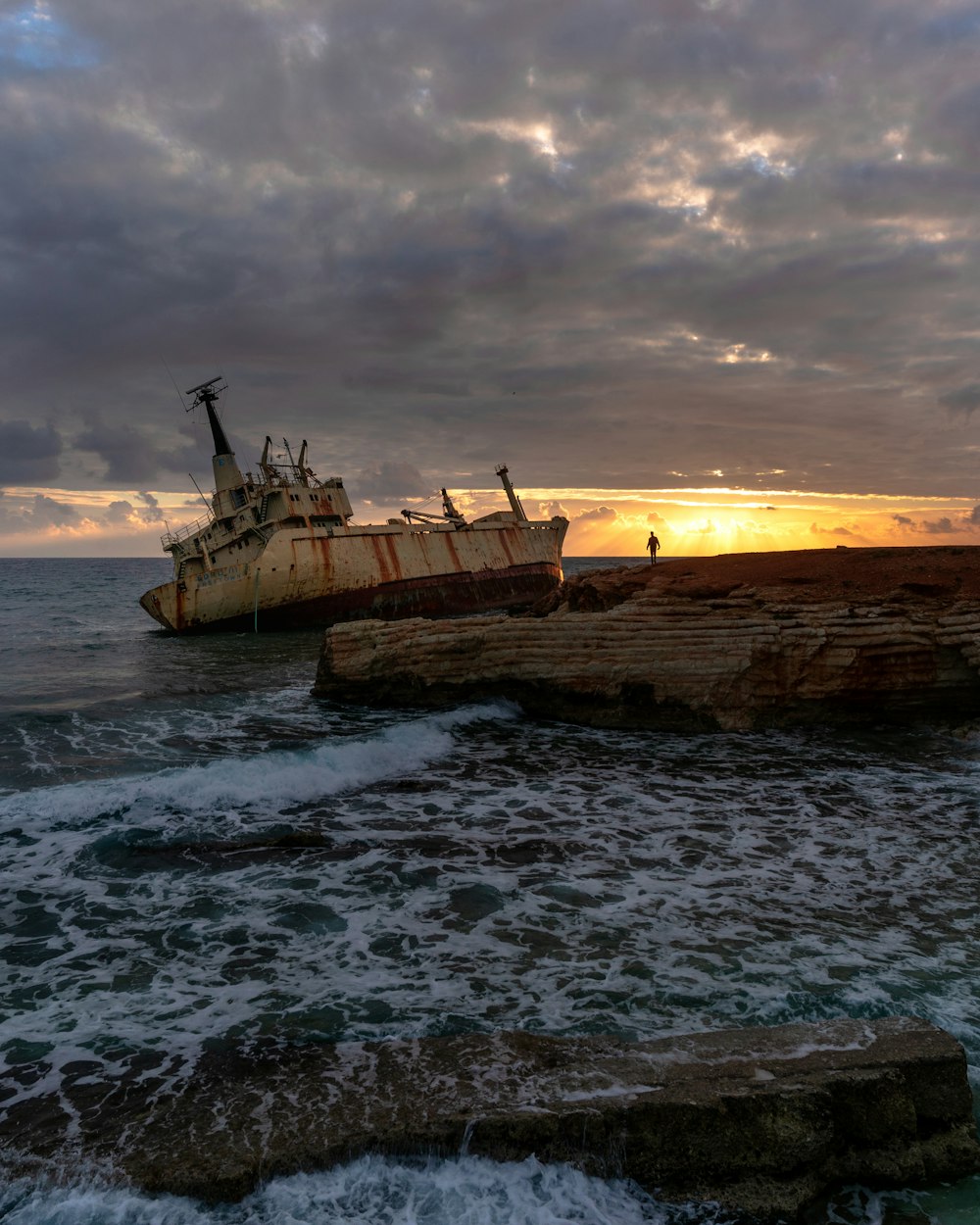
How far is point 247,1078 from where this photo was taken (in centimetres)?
413

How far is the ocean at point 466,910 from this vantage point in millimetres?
3510

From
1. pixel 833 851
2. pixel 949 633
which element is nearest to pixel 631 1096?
pixel 833 851

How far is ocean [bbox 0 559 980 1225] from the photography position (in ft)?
11.5

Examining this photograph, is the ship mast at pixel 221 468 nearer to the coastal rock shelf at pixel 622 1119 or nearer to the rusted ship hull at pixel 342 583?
the rusted ship hull at pixel 342 583

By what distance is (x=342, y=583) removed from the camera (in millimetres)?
34375

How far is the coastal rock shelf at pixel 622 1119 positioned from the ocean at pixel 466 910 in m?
0.11

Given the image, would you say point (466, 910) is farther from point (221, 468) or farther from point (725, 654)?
point (221, 468)

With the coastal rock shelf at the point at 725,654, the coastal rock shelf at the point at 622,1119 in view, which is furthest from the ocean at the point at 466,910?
the coastal rock shelf at the point at 725,654

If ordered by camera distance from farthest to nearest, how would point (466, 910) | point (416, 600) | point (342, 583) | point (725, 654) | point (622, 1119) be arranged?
1. point (416, 600)
2. point (342, 583)
3. point (725, 654)
4. point (466, 910)
5. point (622, 1119)

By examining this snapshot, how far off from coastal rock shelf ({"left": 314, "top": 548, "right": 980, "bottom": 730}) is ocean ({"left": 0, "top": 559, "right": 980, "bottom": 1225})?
24.8 inches

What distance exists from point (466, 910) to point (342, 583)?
2897cm

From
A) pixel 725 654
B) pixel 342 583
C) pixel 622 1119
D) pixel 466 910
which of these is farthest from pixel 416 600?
pixel 622 1119

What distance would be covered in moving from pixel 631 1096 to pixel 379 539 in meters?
33.3

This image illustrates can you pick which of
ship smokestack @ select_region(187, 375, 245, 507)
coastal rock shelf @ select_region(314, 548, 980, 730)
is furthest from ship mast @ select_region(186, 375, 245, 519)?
coastal rock shelf @ select_region(314, 548, 980, 730)
